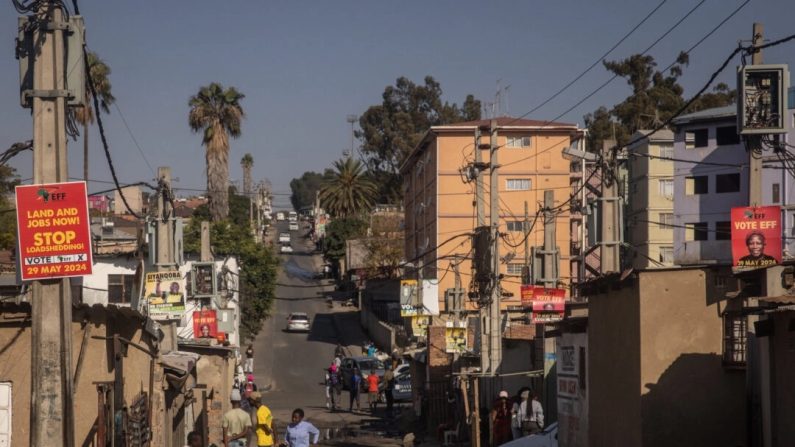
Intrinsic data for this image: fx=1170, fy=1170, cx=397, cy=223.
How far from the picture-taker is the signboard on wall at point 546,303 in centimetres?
3375

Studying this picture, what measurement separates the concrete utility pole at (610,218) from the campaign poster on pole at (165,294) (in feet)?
32.4

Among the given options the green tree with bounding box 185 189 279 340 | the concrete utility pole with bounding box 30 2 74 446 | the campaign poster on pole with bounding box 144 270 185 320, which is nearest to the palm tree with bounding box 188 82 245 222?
the green tree with bounding box 185 189 279 340

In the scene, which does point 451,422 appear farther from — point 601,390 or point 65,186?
point 65,186

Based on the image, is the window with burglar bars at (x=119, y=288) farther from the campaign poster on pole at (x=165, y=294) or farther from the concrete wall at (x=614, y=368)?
the concrete wall at (x=614, y=368)

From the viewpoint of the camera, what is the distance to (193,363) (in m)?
24.4

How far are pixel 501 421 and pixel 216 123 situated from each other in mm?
40069

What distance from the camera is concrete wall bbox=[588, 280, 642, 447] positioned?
16.8m

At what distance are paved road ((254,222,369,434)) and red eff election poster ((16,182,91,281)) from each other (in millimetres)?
26315

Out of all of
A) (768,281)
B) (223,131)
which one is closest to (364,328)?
(223,131)

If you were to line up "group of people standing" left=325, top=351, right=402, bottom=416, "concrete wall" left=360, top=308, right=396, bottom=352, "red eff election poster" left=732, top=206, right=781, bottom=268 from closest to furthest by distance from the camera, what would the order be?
"red eff election poster" left=732, top=206, right=781, bottom=268, "group of people standing" left=325, top=351, right=402, bottom=416, "concrete wall" left=360, top=308, right=396, bottom=352

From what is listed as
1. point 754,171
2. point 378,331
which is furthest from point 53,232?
point 378,331

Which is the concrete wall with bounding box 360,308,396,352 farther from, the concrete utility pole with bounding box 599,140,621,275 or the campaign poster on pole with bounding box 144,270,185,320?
the concrete utility pole with bounding box 599,140,621,275

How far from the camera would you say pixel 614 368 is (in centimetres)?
1819

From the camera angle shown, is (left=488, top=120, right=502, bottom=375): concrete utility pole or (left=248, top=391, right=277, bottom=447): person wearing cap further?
(left=488, top=120, right=502, bottom=375): concrete utility pole
